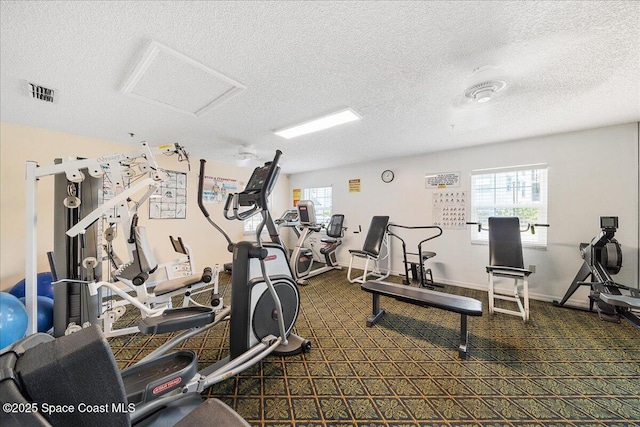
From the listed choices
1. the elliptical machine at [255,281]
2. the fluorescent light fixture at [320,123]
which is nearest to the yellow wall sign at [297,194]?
the fluorescent light fixture at [320,123]

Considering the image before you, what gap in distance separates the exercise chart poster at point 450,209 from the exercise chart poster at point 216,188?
4.09 m

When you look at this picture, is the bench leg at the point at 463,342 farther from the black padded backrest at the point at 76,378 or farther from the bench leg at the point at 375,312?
the black padded backrest at the point at 76,378

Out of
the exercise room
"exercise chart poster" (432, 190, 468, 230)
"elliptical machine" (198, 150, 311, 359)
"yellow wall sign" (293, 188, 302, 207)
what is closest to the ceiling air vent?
the exercise room

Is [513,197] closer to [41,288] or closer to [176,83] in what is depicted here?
[176,83]

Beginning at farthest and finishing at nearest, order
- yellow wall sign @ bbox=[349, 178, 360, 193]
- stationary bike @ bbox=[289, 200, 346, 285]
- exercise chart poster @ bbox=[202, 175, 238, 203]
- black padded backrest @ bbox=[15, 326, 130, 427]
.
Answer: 1. yellow wall sign @ bbox=[349, 178, 360, 193]
2. exercise chart poster @ bbox=[202, 175, 238, 203]
3. stationary bike @ bbox=[289, 200, 346, 285]
4. black padded backrest @ bbox=[15, 326, 130, 427]

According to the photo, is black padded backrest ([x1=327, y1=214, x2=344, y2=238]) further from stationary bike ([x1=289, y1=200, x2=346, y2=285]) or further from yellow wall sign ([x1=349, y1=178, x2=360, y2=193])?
yellow wall sign ([x1=349, y1=178, x2=360, y2=193])

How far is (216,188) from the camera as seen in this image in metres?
4.82

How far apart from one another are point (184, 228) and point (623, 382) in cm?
549

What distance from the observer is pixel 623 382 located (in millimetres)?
1722

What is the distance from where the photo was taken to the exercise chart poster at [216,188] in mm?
4680

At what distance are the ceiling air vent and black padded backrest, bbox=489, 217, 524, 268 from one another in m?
5.14

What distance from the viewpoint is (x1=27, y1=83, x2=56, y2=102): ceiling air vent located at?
6.48ft

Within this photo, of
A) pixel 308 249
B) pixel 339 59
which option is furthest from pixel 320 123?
pixel 308 249

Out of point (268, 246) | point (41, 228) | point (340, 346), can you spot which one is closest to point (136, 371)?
point (268, 246)
